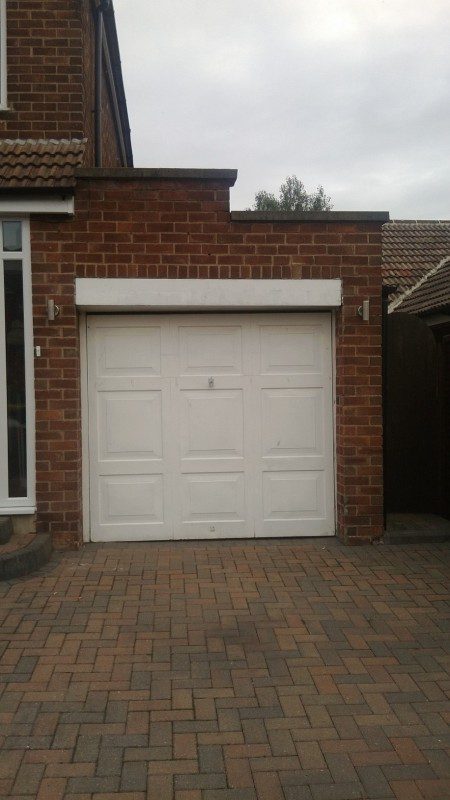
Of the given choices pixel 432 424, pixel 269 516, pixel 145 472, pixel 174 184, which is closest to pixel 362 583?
pixel 269 516

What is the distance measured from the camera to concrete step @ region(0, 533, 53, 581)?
5.76 metres

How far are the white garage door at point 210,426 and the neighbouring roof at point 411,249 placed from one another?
12.4 feet

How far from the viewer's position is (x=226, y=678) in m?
4.13

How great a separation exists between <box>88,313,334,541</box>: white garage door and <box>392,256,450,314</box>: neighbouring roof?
1704mm


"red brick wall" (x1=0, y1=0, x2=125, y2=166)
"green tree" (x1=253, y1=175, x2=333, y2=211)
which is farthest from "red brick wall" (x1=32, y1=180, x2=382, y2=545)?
"green tree" (x1=253, y1=175, x2=333, y2=211)

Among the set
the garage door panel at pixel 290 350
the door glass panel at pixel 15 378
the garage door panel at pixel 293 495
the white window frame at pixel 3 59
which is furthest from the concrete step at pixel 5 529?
the white window frame at pixel 3 59

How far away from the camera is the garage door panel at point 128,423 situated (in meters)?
6.84

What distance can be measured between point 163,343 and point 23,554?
2.31 meters

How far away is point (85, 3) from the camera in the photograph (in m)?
7.86

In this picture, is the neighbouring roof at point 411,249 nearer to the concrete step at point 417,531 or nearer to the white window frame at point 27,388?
the concrete step at point 417,531

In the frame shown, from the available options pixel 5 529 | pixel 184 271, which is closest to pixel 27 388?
pixel 5 529

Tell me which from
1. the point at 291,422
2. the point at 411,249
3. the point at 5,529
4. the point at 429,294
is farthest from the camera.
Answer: the point at 411,249

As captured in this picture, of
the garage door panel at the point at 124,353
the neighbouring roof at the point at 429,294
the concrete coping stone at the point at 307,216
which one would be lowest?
the garage door panel at the point at 124,353

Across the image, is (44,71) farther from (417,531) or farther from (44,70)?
(417,531)
